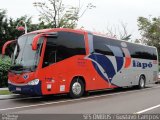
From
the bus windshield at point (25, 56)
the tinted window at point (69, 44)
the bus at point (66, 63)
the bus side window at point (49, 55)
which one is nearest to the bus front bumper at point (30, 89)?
the bus at point (66, 63)

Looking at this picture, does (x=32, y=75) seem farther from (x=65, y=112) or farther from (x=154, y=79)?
(x=154, y=79)

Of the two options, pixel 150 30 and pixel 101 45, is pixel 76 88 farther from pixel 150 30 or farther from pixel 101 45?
pixel 150 30

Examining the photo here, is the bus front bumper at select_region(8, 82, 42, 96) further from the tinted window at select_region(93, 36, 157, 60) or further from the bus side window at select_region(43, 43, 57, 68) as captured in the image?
the tinted window at select_region(93, 36, 157, 60)

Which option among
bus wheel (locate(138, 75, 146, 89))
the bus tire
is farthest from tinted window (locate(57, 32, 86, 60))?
bus wheel (locate(138, 75, 146, 89))

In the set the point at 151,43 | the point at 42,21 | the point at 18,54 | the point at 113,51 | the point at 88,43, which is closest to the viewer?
the point at 18,54

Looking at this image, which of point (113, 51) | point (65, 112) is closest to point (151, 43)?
point (113, 51)

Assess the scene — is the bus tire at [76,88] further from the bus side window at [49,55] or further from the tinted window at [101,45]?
the tinted window at [101,45]

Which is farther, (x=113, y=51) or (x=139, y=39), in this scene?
(x=139, y=39)

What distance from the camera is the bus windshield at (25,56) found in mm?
16062

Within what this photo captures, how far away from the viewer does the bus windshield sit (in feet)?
52.7

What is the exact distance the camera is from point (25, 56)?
651 inches

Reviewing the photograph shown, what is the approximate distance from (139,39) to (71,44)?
144 ft

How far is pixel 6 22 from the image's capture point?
3856 cm

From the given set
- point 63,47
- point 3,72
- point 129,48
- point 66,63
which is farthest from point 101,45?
point 3,72
